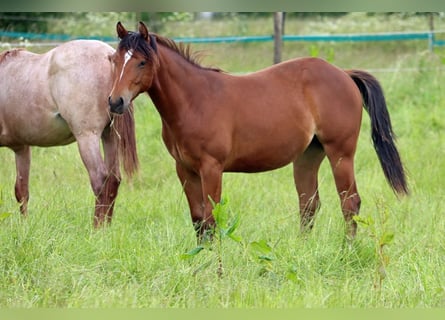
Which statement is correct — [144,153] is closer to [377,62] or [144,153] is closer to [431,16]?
[377,62]

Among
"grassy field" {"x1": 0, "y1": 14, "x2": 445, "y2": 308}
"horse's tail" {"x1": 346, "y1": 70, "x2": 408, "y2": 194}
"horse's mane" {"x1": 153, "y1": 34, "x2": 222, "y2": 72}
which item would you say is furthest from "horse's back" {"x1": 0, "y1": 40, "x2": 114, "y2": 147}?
"horse's tail" {"x1": 346, "y1": 70, "x2": 408, "y2": 194}

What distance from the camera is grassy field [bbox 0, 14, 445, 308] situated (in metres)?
3.57

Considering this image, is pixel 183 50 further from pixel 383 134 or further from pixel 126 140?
pixel 383 134

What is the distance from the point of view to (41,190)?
6.59 meters

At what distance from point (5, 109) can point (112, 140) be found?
915 millimetres

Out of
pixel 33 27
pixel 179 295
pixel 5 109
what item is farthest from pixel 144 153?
pixel 33 27

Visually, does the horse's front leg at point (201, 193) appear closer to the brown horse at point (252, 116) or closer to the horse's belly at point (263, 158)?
the brown horse at point (252, 116)

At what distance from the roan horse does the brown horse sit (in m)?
0.90

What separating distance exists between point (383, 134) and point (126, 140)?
2.04m

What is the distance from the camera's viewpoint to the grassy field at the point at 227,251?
3568mm

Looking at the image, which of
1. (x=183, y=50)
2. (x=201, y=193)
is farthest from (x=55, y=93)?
(x=201, y=193)

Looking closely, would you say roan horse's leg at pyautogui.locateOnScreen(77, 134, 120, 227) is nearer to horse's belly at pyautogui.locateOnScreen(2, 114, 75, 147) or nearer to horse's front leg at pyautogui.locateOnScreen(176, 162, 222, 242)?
horse's belly at pyautogui.locateOnScreen(2, 114, 75, 147)

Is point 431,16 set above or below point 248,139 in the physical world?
below

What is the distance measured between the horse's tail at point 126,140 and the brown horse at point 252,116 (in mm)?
986
